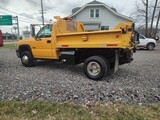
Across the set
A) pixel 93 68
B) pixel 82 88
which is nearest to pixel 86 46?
pixel 93 68

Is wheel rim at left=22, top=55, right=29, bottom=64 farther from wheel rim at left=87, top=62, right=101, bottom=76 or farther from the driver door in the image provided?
wheel rim at left=87, top=62, right=101, bottom=76

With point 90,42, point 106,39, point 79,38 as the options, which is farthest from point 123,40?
point 79,38

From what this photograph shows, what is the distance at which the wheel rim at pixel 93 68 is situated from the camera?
6312 mm

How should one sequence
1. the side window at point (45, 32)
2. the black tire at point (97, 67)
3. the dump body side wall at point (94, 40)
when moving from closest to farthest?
the dump body side wall at point (94, 40) < the black tire at point (97, 67) < the side window at point (45, 32)

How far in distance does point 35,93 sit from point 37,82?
1.08m

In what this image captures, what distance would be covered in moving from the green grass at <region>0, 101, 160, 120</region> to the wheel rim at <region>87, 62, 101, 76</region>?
2.22m

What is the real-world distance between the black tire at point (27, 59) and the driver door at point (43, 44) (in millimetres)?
299

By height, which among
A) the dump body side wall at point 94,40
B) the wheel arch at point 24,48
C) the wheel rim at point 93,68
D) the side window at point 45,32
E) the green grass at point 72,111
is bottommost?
the green grass at point 72,111

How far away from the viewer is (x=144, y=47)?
18.6m

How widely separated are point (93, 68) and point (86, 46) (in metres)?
0.81

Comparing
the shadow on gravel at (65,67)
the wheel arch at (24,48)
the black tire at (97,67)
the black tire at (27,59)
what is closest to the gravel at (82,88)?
the black tire at (97,67)

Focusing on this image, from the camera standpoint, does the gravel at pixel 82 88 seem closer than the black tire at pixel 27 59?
Yes

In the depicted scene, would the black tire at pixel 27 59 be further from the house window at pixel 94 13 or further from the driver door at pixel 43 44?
the house window at pixel 94 13

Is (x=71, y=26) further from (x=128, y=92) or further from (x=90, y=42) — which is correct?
(x=128, y=92)
